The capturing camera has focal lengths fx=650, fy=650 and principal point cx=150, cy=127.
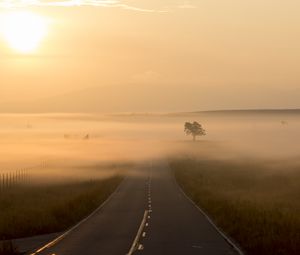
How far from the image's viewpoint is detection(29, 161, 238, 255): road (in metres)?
25.0

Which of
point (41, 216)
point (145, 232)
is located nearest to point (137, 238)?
point (145, 232)

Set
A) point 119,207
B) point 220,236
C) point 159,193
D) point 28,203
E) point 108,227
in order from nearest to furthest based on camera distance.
Answer: point 220,236, point 108,227, point 119,207, point 28,203, point 159,193

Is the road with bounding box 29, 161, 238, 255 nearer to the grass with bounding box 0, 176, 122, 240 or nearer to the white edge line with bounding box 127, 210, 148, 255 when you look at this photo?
the white edge line with bounding box 127, 210, 148, 255

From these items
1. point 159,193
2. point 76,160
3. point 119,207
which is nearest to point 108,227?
point 119,207

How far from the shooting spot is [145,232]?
103 ft

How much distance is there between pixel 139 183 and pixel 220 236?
161ft

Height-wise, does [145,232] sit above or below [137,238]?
above

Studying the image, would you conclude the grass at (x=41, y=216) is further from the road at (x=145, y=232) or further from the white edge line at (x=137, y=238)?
the white edge line at (x=137, y=238)

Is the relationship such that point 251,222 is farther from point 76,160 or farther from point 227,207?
point 76,160

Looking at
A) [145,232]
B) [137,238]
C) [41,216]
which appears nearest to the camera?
[137,238]

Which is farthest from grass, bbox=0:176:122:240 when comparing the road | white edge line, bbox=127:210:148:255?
white edge line, bbox=127:210:148:255

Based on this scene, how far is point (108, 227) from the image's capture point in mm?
33938

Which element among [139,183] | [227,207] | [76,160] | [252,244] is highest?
[76,160]

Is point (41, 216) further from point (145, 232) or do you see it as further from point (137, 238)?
point (137, 238)
